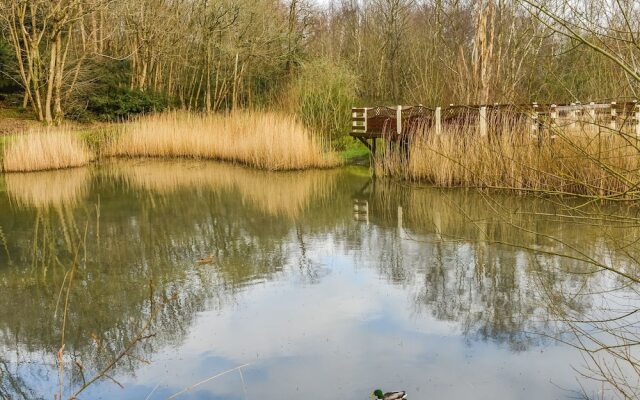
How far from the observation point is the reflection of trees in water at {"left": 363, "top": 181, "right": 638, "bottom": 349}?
13.6 feet

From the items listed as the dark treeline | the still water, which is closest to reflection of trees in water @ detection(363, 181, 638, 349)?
the still water

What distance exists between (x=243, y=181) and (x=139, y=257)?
490 cm

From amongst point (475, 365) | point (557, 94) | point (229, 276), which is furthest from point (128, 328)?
point (557, 94)

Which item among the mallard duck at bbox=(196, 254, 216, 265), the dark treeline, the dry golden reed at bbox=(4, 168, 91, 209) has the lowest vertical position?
the mallard duck at bbox=(196, 254, 216, 265)

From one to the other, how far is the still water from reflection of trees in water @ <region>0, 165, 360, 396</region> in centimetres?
2

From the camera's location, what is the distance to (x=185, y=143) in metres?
14.0

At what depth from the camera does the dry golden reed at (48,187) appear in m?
9.24

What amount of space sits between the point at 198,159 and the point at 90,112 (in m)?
5.57

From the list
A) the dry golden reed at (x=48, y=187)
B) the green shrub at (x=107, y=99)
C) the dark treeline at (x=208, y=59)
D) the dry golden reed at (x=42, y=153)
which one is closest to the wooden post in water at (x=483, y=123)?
the dark treeline at (x=208, y=59)

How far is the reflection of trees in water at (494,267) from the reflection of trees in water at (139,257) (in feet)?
3.03

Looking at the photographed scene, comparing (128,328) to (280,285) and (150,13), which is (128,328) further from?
(150,13)

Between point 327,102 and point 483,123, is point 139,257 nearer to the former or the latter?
point 483,123

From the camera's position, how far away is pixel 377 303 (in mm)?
4668

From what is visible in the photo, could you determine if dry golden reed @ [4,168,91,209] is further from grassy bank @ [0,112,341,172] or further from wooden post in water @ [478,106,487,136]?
wooden post in water @ [478,106,487,136]
